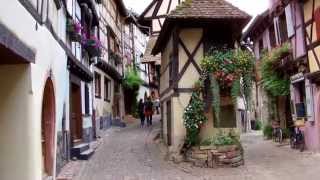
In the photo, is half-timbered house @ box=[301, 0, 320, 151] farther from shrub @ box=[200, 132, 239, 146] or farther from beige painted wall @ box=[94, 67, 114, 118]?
beige painted wall @ box=[94, 67, 114, 118]

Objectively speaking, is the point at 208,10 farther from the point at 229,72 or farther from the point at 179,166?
the point at 179,166

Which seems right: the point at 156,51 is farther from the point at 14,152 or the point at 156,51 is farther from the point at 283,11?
the point at 14,152

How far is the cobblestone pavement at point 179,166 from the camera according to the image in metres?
11.5

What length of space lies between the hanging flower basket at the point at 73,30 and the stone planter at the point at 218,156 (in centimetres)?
439

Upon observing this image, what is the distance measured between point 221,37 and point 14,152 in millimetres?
8033

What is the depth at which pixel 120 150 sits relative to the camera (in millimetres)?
16047

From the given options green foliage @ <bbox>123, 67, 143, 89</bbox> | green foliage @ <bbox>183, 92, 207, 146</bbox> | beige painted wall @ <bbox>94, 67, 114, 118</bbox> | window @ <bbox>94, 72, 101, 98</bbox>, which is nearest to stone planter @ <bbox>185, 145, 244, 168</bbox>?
green foliage @ <bbox>183, 92, 207, 146</bbox>

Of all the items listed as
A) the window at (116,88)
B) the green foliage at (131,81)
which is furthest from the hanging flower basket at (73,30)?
the green foliage at (131,81)

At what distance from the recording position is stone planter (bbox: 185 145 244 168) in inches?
503

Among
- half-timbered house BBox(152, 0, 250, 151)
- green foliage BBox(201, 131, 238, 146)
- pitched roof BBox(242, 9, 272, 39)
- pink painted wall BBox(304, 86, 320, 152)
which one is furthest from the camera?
pitched roof BBox(242, 9, 272, 39)

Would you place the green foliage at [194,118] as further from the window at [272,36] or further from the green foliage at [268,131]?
the window at [272,36]

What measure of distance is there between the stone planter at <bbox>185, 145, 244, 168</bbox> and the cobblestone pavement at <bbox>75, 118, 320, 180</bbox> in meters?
0.28

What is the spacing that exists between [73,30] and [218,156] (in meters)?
4.87

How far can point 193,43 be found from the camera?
14375 millimetres
